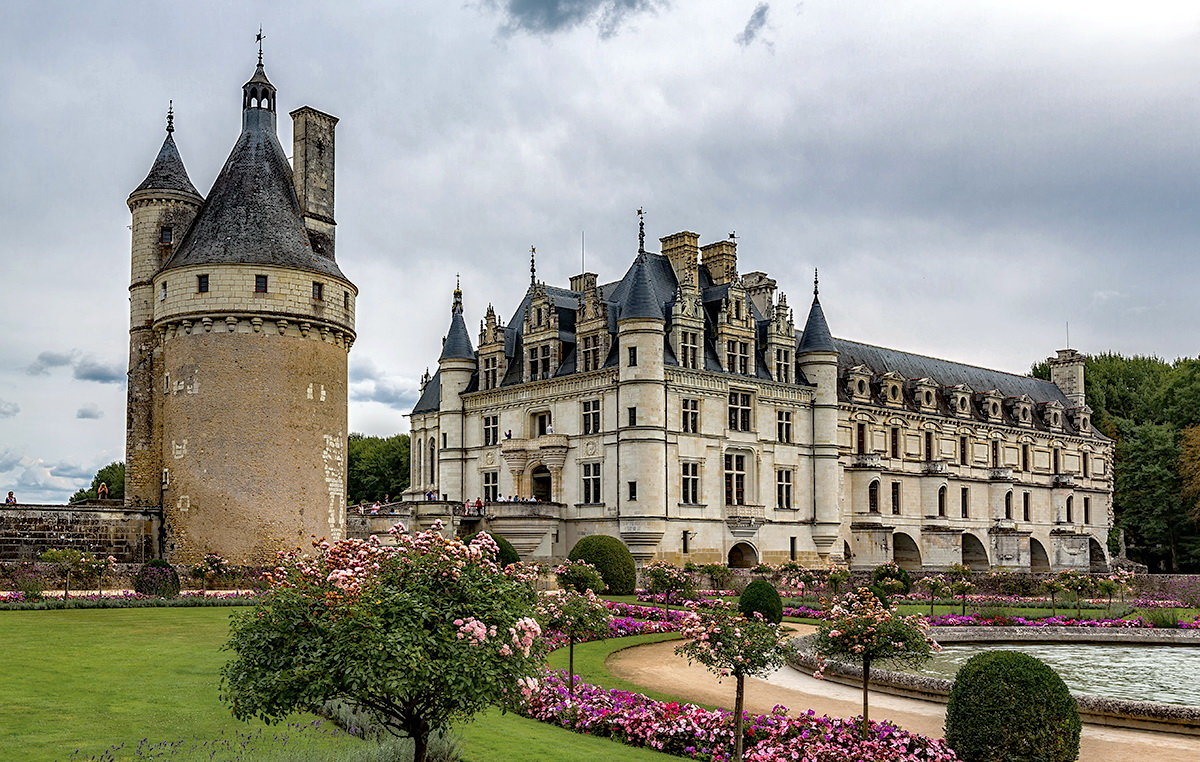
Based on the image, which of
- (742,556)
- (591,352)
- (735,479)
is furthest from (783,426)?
(591,352)

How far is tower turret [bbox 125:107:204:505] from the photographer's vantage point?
1484 inches

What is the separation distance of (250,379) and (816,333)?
26.1 meters

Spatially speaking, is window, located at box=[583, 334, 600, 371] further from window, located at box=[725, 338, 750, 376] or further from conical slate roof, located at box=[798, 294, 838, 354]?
conical slate roof, located at box=[798, 294, 838, 354]

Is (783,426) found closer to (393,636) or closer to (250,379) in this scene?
(250,379)

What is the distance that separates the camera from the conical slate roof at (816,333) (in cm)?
5084

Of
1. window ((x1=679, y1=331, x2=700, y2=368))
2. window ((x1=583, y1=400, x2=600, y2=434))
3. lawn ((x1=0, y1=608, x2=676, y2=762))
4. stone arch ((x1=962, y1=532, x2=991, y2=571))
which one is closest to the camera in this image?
lawn ((x1=0, y1=608, x2=676, y2=762))

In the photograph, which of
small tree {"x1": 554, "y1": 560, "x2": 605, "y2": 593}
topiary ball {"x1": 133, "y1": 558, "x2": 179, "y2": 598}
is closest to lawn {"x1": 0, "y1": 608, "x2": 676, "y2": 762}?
topiary ball {"x1": 133, "y1": 558, "x2": 179, "y2": 598}

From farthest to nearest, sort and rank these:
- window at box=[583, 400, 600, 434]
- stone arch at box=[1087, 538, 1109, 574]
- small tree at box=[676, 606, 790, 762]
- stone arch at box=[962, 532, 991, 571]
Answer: stone arch at box=[1087, 538, 1109, 574] < stone arch at box=[962, 532, 991, 571] < window at box=[583, 400, 600, 434] < small tree at box=[676, 606, 790, 762]

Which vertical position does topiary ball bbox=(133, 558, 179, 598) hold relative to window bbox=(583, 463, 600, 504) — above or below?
below

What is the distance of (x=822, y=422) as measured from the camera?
5028 centimetres

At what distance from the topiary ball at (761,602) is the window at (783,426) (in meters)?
20.7

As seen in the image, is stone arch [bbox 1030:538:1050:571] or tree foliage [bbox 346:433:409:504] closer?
stone arch [bbox 1030:538:1050:571]

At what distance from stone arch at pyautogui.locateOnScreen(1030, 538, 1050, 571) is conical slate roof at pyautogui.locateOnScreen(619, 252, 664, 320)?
3105 centimetres

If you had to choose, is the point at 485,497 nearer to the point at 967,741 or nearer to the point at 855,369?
the point at 855,369
